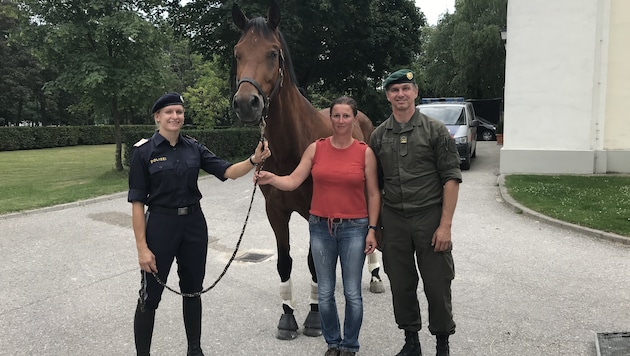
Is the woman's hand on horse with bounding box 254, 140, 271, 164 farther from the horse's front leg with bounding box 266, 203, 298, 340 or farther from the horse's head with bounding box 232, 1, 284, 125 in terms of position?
the horse's front leg with bounding box 266, 203, 298, 340

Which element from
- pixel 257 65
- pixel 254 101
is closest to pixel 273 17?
pixel 257 65

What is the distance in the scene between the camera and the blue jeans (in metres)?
3.02

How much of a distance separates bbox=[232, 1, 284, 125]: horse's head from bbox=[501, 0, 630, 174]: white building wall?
10.1 meters

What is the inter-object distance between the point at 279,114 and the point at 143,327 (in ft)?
5.62

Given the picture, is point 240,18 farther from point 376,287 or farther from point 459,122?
point 459,122

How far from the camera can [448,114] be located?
14562 mm

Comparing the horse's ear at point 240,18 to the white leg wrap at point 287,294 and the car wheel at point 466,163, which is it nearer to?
the white leg wrap at point 287,294

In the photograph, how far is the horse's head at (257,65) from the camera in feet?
8.98

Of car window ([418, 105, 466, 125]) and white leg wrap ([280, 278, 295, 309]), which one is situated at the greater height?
car window ([418, 105, 466, 125])

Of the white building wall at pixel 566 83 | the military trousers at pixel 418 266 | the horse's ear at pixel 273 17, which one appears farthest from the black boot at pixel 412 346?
the white building wall at pixel 566 83

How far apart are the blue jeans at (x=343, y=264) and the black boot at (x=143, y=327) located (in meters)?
1.13

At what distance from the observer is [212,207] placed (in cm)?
942

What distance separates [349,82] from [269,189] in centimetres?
2143

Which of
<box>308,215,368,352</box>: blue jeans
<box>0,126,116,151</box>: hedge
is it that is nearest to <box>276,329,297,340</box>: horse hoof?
<box>308,215,368,352</box>: blue jeans
